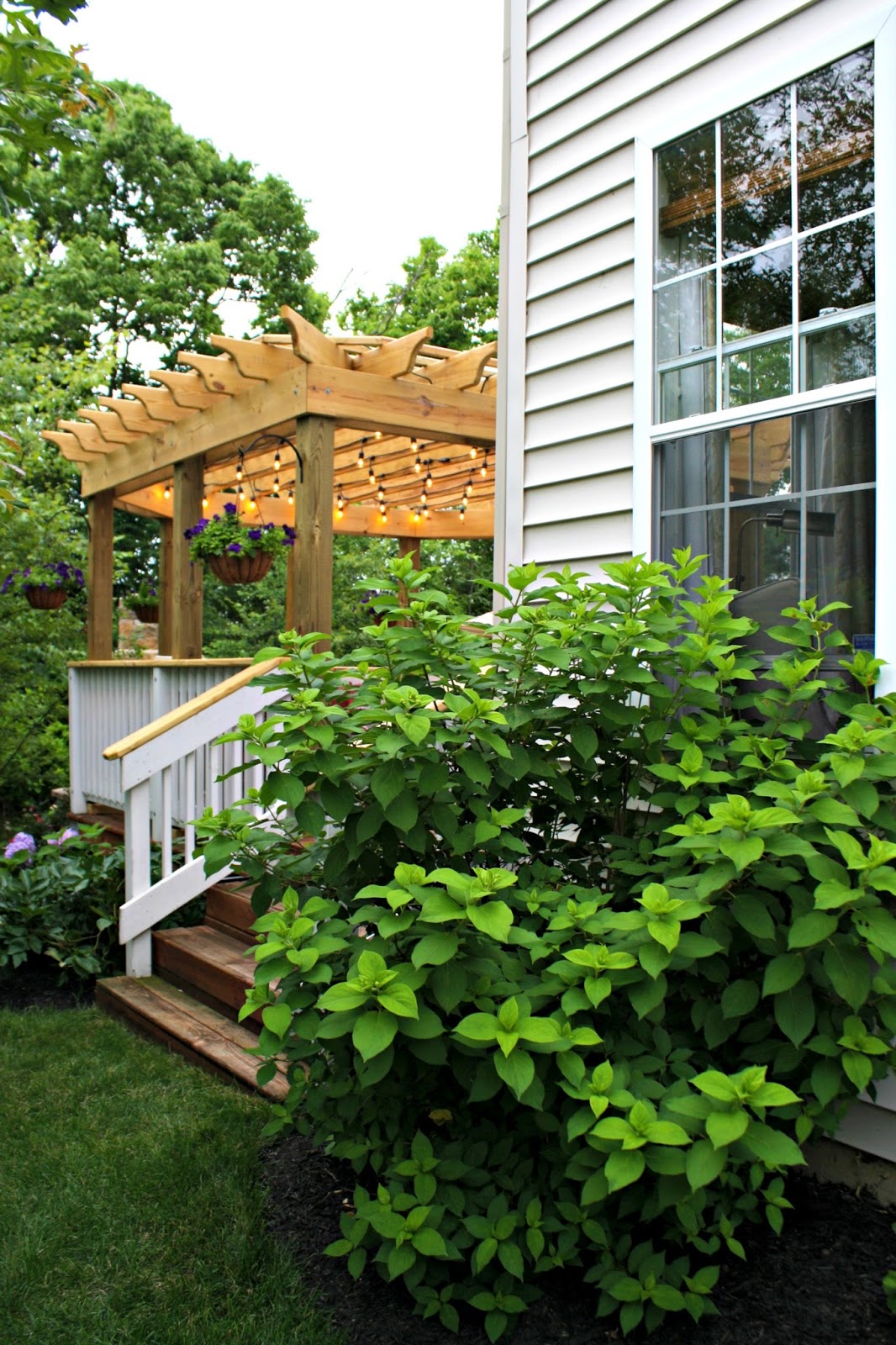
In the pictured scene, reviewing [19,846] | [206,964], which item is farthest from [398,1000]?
[19,846]

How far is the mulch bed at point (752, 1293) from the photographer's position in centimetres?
198

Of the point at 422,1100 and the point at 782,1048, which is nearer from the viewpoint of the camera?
the point at 782,1048

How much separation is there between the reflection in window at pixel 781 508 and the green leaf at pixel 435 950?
1.39 m

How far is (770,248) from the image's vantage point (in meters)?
2.85

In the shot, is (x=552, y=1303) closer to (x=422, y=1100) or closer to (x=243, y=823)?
(x=422, y=1100)

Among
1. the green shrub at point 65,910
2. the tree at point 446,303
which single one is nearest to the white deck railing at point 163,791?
the green shrub at point 65,910

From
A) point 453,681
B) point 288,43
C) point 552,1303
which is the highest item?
point 288,43

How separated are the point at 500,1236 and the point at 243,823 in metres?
1.06

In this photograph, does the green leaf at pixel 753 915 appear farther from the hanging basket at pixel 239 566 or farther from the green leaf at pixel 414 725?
the hanging basket at pixel 239 566

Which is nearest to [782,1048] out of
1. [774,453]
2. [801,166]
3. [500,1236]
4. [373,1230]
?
[500,1236]

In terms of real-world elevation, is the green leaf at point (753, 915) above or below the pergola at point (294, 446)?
below

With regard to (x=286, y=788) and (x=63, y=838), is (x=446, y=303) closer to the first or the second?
(x=63, y=838)

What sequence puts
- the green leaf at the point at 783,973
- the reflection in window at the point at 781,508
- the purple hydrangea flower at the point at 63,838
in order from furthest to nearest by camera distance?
1. the purple hydrangea flower at the point at 63,838
2. the reflection in window at the point at 781,508
3. the green leaf at the point at 783,973

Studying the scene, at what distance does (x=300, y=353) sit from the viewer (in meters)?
5.09
